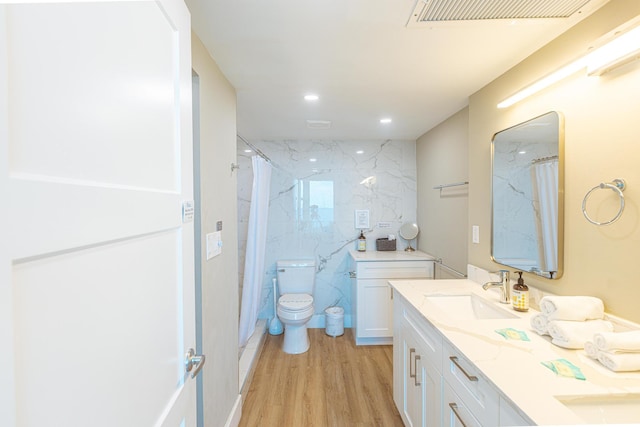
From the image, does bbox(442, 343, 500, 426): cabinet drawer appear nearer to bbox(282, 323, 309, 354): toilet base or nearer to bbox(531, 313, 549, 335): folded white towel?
bbox(531, 313, 549, 335): folded white towel

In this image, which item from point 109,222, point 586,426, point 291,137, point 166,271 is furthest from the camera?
point 291,137

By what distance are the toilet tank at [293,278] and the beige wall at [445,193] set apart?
1.38 metres

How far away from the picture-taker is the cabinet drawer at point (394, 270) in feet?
9.12

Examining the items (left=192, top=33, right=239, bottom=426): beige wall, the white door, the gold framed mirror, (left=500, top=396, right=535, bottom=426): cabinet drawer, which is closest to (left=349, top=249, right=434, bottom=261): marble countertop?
the gold framed mirror

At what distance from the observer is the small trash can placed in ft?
10.1

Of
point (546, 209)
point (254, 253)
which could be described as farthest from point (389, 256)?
point (546, 209)

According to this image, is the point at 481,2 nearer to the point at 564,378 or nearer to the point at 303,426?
the point at 564,378

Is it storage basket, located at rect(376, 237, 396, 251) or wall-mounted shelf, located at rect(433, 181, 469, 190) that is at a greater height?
wall-mounted shelf, located at rect(433, 181, 469, 190)

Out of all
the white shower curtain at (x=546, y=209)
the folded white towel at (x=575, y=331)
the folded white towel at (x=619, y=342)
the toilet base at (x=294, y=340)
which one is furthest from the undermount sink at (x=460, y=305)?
the toilet base at (x=294, y=340)

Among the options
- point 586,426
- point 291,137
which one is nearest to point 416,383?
point 586,426

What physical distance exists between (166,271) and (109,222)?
0.28 metres

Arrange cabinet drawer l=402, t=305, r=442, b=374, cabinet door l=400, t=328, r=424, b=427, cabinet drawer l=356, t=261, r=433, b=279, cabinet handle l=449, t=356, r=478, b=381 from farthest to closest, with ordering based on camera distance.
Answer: cabinet drawer l=356, t=261, r=433, b=279 < cabinet door l=400, t=328, r=424, b=427 < cabinet drawer l=402, t=305, r=442, b=374 < cabinet handle l=449, t=356, r=478, b=381

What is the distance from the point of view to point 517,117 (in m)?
1.55

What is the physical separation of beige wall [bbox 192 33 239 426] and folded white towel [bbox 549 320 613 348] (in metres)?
1.54
